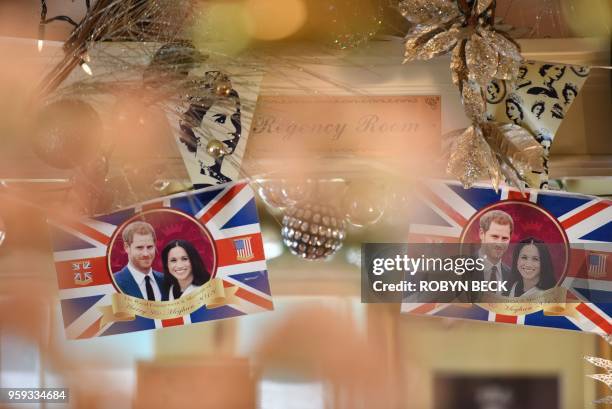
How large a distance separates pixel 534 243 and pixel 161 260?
2.91 feet

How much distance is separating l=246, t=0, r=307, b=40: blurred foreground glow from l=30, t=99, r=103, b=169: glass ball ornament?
410 mm

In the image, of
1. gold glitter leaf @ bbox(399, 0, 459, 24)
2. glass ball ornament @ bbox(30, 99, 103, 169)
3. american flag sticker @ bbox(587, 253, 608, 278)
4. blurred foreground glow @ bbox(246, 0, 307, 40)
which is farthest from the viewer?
american flag sticker @ bbox(587, 253, 608, 278)

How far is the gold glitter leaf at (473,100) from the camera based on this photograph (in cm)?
122

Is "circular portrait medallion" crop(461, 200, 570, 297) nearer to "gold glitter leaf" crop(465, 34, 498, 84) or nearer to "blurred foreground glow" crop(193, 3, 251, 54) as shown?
"gold glitter leaf" crop(465, 34, 498, 84)

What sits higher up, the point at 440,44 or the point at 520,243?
the point at 440,44

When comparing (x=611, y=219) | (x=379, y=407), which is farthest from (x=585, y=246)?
(x=379, y=407)

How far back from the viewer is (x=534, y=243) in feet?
4.64

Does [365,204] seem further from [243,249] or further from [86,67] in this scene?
[86,67]

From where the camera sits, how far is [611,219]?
140 centimetres

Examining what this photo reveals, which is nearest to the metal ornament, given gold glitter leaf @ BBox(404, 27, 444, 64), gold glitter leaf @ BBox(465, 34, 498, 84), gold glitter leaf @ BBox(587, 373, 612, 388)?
gold glitter leaf @ BBox(404, 27, 444, 64)

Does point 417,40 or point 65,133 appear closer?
point 65,133

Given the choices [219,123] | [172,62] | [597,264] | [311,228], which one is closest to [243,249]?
[311,228]

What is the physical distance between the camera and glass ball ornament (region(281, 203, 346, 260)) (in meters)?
1.39

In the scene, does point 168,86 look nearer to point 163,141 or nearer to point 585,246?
point 163,141
